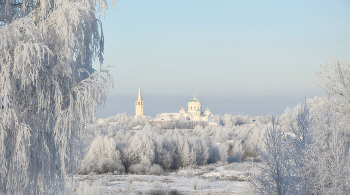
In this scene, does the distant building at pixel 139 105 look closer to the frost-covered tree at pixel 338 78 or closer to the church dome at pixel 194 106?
the church dome at pixel 194 106

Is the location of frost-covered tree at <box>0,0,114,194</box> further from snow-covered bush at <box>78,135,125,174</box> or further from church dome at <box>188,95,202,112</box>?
church dome at <box>188,95,202,112</box>

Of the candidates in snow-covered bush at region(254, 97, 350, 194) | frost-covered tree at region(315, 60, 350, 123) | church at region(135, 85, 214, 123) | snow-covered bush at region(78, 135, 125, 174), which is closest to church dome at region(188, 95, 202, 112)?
church at region(135, 85, 214, 123)

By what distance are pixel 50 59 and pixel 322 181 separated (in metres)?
5.80

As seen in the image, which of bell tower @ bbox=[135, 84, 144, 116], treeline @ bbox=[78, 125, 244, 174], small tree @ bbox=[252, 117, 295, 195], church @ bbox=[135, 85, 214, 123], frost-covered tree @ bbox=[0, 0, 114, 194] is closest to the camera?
frost-covered tree @ bbox=[0, 0, 114, 194]

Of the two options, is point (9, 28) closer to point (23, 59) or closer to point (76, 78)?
point (23, 59)

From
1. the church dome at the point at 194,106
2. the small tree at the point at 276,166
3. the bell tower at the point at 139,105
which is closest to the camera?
the small tree at the point at 276,166

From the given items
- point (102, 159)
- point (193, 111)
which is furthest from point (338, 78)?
point (193, 111)

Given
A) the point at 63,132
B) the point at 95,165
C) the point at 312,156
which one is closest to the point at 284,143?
the point at 312,156

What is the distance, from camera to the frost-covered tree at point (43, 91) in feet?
13.7

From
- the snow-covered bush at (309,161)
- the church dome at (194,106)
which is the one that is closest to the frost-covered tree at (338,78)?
the snow-covered bush at (309,161)

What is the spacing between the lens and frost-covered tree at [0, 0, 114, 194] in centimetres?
419

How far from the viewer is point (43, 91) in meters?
4.57

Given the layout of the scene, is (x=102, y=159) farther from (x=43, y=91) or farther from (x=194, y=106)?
(x=194, y=106)

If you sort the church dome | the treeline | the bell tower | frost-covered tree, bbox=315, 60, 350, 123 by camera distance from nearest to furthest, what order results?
frost-covered tree, bbox=315, 60, 350, 123 → the treeline → the church dome → the bell tower
